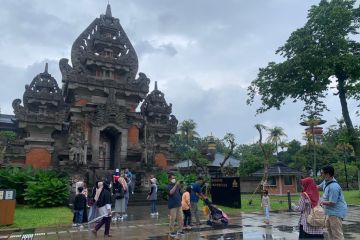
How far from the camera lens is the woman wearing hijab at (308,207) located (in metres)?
6.05

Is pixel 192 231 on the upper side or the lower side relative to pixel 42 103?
lower

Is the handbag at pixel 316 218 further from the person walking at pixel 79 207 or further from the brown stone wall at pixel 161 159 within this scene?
the brown stone wall at pixel 161 159

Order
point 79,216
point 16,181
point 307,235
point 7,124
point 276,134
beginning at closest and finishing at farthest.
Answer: point 307,235 → point 79,216 → point 16,181 → point 7,124 → point 276,134

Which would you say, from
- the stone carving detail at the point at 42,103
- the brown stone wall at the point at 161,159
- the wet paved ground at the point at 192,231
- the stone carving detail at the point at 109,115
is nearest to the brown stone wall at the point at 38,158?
the stone carving detail at the point at 42,103

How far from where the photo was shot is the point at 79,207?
12195 mm

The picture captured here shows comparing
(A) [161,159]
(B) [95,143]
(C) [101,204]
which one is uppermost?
(B) [95,143]

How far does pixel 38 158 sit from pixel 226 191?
15.7 metres

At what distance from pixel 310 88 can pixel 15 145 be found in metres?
24.5

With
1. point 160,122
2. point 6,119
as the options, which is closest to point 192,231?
point 160,122

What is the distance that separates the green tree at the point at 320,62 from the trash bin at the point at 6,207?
21546mm

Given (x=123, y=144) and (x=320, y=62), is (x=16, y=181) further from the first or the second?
(x=320, y=62)

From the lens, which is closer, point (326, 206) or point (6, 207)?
point (326, 206)

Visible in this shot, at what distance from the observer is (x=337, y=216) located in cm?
589

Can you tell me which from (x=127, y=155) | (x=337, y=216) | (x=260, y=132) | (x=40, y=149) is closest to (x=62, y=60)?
(x=40, y=149)
